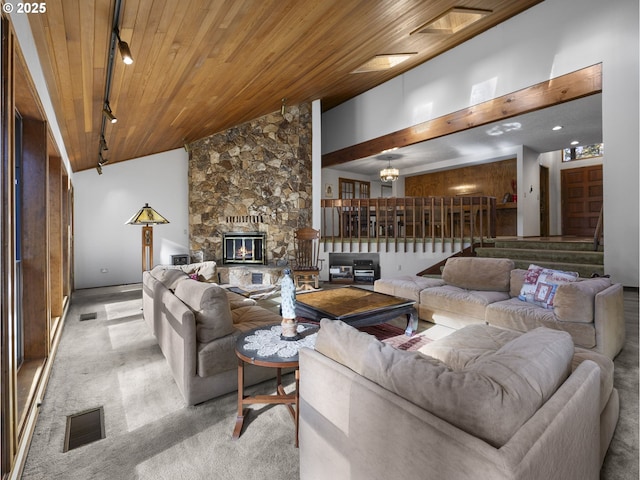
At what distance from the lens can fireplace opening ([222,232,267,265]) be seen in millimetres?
7145

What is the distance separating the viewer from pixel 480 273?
3791mm

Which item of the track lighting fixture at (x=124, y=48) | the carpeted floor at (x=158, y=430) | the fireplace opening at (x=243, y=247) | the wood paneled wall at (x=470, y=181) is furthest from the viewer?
the wood paneled wall at (x=470, y=181)

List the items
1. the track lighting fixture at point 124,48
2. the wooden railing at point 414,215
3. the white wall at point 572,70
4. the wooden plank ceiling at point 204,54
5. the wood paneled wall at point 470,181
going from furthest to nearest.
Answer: the wood paneled wall at point 470,181 < the wooden railing at point 414,215 < the white wall at point 572,70 < the wooden plank ceiling at point 204,54 < the track lighting fixture at point 124,48

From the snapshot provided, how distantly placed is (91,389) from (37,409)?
0.36 meters

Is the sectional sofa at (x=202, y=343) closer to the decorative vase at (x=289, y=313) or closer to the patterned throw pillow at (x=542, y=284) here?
the decorative vase at (x=289, y=313)

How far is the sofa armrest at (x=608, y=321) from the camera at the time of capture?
8.33ft

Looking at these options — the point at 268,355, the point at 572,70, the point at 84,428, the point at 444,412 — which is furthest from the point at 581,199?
the point at 84,428

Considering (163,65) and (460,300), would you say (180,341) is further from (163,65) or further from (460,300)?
(460,300)

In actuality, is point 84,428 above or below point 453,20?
below

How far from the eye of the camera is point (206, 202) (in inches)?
286

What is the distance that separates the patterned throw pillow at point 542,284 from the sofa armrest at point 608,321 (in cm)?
34

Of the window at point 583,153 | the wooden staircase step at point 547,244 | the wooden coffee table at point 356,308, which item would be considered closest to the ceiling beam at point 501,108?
the wooden staircase step at point 547,244

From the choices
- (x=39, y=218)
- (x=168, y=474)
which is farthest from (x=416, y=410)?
(x=39, y=218)

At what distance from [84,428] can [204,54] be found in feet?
11.0
